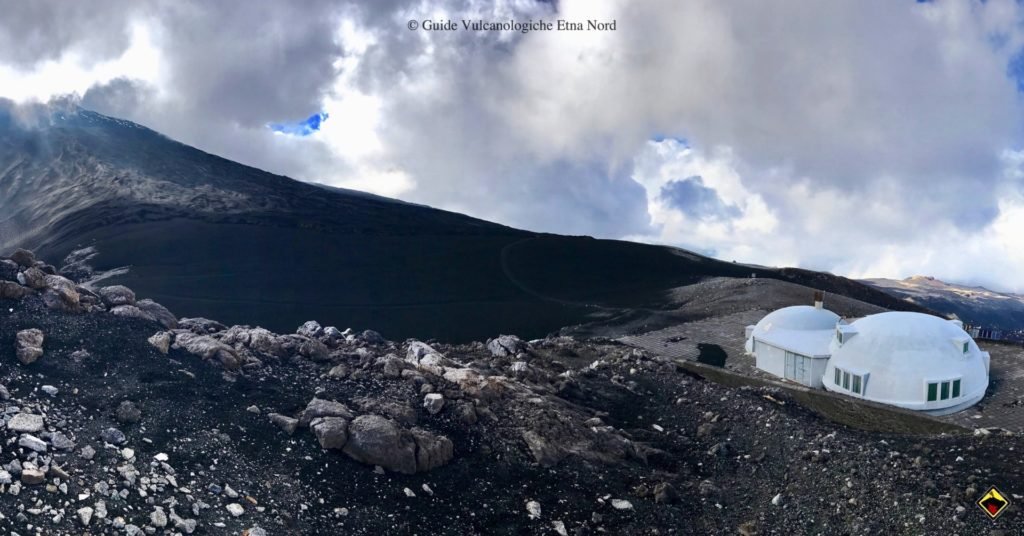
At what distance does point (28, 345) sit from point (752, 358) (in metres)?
30.0

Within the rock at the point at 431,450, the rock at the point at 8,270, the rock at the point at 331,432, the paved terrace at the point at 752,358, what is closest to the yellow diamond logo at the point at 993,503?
the rock at the point at 431,450

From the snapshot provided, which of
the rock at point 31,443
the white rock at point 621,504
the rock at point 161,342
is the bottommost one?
the white rock at point 621,504

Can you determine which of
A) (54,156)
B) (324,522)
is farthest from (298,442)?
(54,156)

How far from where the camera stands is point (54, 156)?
97.1m

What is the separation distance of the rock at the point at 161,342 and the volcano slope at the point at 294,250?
27010mm

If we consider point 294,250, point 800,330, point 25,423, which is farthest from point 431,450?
point 294,250

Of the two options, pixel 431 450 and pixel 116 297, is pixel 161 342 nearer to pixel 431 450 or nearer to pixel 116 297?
pixel 116 297

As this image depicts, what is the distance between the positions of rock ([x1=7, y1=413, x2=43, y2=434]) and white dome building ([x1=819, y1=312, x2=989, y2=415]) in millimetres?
27446

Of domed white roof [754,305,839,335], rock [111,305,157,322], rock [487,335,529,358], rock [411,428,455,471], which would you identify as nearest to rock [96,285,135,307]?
rock [111,305,157,322]

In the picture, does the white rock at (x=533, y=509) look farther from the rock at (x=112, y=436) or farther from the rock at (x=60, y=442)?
the rock at (x=60, y=442)

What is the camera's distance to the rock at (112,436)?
41.8 feet

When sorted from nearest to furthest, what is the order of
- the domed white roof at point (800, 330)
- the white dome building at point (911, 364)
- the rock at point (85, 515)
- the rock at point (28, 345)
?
the rock at point (85, 515) → the rock at point (28, 345) → the white dome building at point (911, 364) → the domed white roof at point (800, 330)

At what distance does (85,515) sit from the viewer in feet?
35.6

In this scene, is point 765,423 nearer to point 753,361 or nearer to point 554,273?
point 753,361
